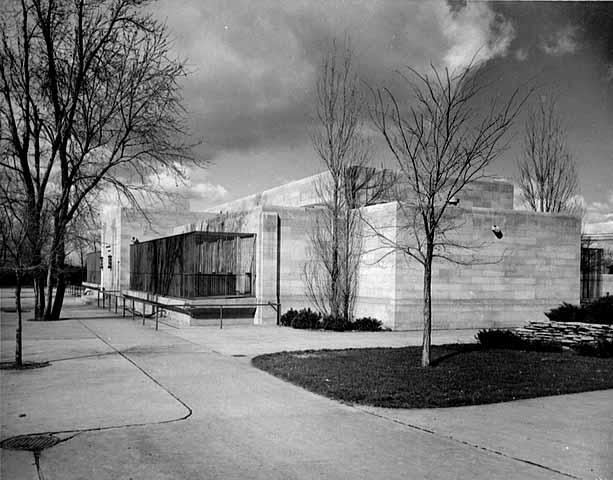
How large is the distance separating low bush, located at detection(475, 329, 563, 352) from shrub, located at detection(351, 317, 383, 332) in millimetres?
5452

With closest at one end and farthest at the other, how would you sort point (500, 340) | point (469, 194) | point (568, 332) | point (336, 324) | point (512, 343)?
point (512, 343) < point (500, 340) < point (568, 332) < point (336, 324) < point (469, 194)

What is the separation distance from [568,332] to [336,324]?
721 cm

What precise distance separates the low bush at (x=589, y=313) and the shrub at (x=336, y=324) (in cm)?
648

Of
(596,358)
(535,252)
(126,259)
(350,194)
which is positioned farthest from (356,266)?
(126,259)

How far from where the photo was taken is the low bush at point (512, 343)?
48.8 ft

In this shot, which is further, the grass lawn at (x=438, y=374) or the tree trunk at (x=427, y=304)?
the tree trunk at (x=427, y=304)

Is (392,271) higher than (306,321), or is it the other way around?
(392,271)

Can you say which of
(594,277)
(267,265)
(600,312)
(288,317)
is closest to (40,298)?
(267,265)

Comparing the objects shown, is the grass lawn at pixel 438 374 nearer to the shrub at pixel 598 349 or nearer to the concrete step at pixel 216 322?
the shrub at pixel 598 349

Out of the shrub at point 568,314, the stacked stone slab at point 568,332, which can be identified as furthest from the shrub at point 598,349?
the shrub at point 568,314

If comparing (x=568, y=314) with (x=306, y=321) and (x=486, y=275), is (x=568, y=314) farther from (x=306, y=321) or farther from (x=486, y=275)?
(x=306, y=321)

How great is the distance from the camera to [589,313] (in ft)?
58.3

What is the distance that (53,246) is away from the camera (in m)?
20.6

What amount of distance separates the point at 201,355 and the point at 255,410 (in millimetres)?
5446
